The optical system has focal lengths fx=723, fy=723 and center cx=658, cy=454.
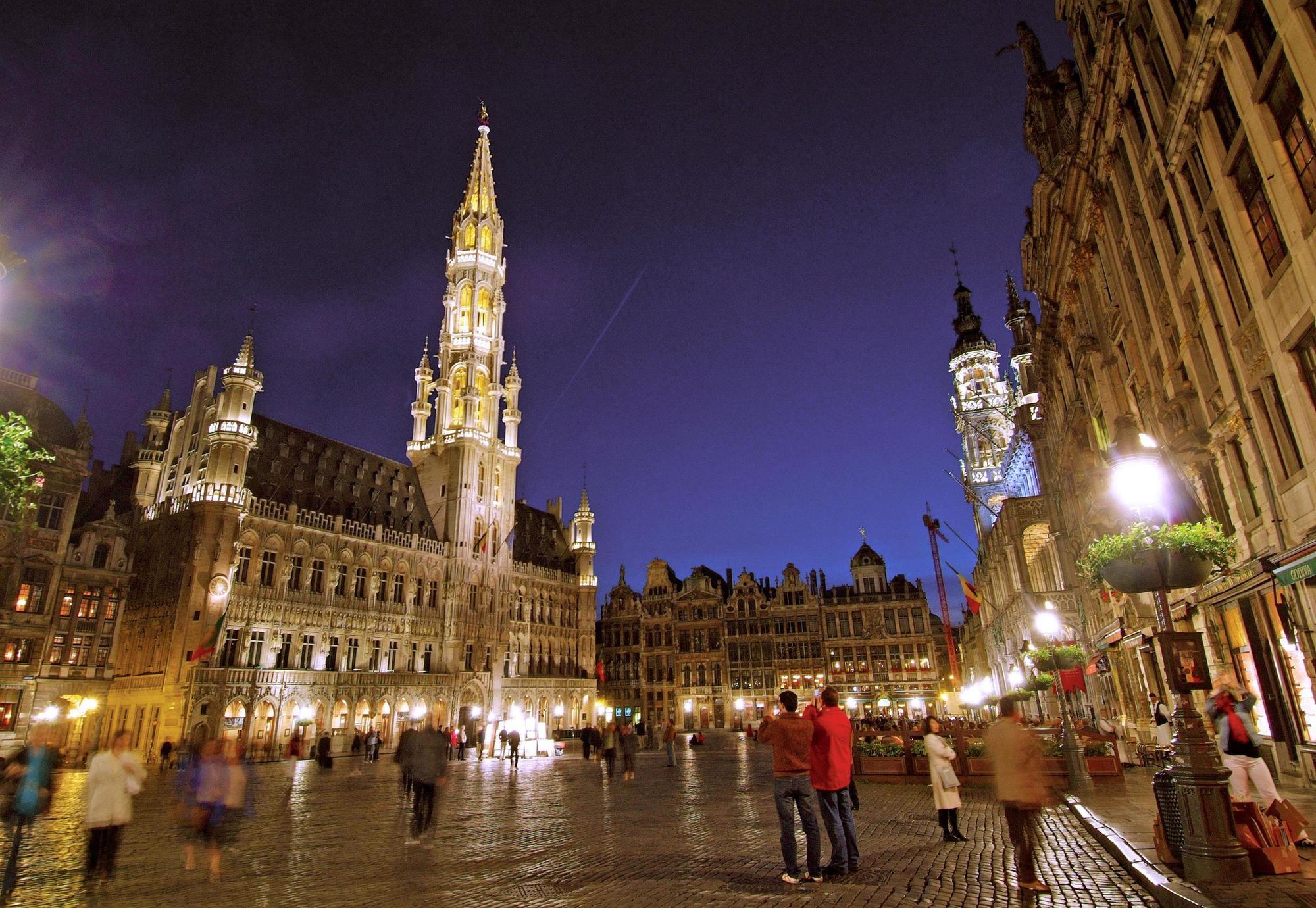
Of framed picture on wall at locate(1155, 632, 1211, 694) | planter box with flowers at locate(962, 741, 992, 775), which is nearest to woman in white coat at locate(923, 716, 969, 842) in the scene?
framed picture on wall at locate(1155, 632, 1211, 694)

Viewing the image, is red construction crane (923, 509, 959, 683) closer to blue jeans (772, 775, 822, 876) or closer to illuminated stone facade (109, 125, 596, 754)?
illuminated stone facade (109, 125, 596, 754)

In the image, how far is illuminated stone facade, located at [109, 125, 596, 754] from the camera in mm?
42438

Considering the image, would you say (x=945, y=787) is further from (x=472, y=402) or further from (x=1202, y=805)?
(x=472, y=402)

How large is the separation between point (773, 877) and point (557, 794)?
12.3 metres

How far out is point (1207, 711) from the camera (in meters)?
9.77

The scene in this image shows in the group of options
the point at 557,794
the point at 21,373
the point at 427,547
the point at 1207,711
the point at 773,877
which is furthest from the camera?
the point at 427,547

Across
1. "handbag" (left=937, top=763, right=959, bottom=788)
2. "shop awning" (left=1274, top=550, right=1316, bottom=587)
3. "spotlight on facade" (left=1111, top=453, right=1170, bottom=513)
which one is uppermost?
"spotlight on facade" (left=1111, top=453, right=1170, bottom=513)

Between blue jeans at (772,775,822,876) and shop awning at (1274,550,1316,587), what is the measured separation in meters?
8.40

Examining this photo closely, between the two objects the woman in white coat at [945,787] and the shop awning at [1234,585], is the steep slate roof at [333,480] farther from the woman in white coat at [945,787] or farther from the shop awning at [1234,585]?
the shop awning at [1234,585]

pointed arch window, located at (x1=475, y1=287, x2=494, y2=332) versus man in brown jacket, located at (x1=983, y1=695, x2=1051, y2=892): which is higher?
pointed arch window, located at (x1=475, y1=287, x2=494, y2=332)

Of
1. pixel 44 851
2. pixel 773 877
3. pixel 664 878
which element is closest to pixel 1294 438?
pixel 773 877

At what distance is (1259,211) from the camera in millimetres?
12602

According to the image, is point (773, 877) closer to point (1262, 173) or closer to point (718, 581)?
point (1262, 173)

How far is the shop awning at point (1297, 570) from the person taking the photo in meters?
10.6
